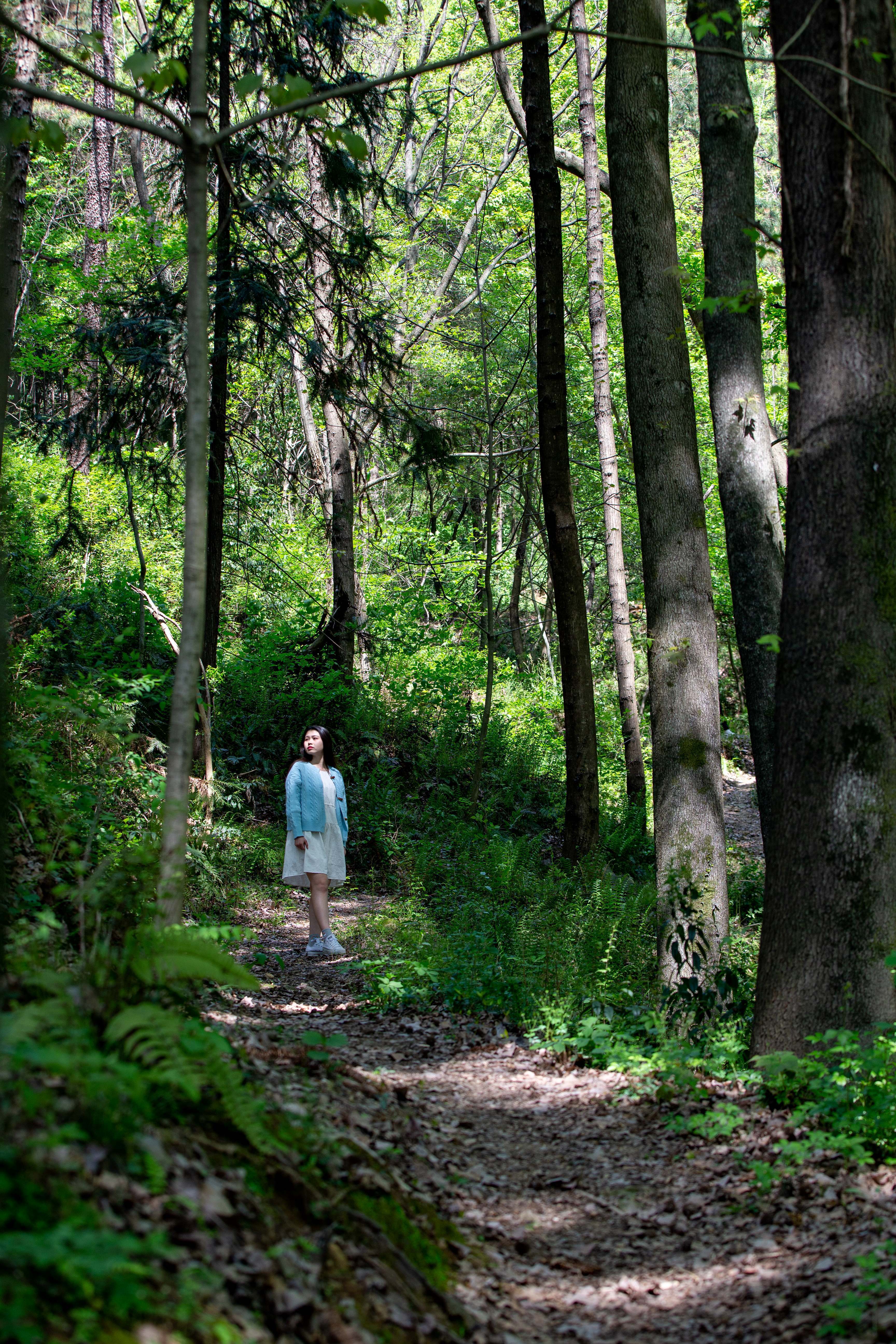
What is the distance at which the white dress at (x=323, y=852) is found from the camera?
27.3ft

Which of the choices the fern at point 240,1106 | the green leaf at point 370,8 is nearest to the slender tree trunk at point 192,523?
the green leaf at point 370,8

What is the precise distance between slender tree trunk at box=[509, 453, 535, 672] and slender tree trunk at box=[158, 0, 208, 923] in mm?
16066

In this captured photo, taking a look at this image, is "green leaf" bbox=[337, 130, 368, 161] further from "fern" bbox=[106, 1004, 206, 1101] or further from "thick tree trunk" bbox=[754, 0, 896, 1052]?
"fern" bbox=[106, 1004, 206, 1101]

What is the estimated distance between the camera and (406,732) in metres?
15.5

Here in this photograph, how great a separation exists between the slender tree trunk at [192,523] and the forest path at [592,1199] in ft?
3.44

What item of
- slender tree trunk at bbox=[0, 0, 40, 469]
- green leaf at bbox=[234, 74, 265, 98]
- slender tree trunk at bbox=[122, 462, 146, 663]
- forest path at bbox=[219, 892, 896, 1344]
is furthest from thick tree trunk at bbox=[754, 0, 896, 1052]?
slender tree trunk at bbox=[122, 462, 146, 663]

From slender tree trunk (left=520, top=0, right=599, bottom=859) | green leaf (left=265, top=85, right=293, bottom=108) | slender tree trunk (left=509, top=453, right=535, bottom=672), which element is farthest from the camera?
slender tree trunk (left=509, top=453, right=535, bottom=672)

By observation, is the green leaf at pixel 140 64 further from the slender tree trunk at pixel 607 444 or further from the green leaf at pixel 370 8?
the slender tree trunk at pixel 607 444

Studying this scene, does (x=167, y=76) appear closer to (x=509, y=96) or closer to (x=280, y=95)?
(x=280, y=95)

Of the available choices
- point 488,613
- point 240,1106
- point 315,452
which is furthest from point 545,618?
point 240,1106

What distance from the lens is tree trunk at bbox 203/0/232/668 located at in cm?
980

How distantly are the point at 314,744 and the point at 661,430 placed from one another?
4099mm

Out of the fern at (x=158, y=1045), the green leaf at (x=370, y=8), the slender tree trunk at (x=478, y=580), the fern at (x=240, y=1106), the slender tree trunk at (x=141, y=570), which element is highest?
the slender tree trunk at (x=478, y=580)

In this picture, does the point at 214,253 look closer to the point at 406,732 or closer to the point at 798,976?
the point at 406,732
